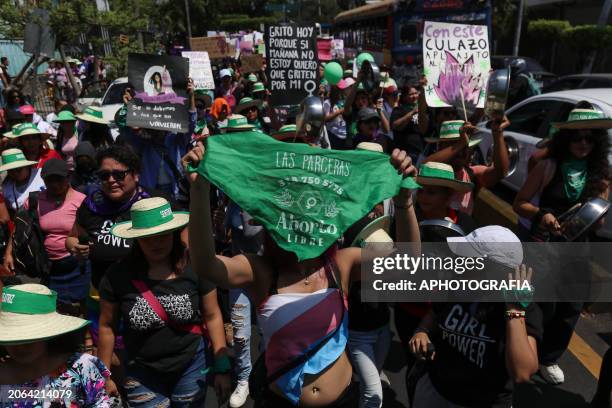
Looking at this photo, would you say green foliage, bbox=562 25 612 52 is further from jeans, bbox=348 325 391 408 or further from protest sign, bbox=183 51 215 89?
jeans, bbox=348 325 391 408

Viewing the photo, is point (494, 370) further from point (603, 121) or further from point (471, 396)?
point (603, 121)

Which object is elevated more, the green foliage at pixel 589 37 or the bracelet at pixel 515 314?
the green foliage at pixel 589 37

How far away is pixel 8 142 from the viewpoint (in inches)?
232

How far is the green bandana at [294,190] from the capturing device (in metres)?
2.18

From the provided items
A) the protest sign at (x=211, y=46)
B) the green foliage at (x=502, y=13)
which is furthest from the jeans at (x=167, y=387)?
the green foliage at (x=502, y=13)

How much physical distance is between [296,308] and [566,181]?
8.47 feet

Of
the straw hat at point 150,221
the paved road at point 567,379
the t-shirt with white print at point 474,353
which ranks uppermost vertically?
the straw hat at point 150,221

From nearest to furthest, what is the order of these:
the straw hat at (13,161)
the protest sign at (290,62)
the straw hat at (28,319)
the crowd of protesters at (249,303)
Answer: the straw hat at (28,319) < the crowd of protesters at (249,303) < the straw hat at (13,161) < the protest sign at (290,62)

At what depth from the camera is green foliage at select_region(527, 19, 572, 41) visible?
24562mm

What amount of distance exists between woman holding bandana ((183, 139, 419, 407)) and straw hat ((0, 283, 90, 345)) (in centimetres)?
64

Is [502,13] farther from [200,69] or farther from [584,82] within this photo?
[200,69]

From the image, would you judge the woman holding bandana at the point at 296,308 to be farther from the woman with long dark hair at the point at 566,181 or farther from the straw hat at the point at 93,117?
the straw hat at the point at 93,117

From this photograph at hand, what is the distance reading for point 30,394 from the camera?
2.07 metres

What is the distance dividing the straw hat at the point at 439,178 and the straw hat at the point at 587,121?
1267 millimetres
